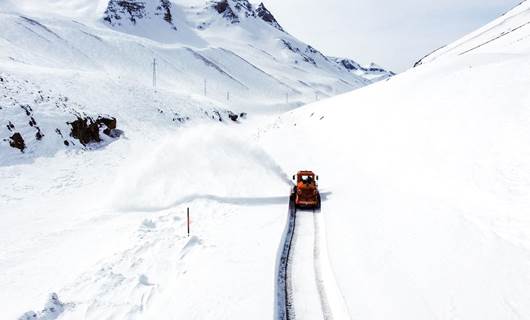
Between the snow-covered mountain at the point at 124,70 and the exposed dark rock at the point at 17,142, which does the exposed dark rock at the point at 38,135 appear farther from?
the exposed dark rock at the point at 17,142

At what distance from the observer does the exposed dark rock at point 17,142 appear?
24125mm

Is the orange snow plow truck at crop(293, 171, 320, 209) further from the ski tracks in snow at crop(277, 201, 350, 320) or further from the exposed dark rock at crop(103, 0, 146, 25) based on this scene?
the exposed dark rock at crop(103, 0, 146, 25)

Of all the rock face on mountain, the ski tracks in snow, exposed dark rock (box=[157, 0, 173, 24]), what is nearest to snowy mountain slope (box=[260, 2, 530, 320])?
the ski tracks in snow

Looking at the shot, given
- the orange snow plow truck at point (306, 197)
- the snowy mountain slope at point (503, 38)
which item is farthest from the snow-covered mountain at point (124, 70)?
the snowy mountain slope at point (503, 38)

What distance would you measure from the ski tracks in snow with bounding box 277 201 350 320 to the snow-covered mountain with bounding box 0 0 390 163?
1769 centimetres

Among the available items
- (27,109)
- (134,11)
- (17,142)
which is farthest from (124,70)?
(17,142)

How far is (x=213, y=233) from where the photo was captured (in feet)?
46.6

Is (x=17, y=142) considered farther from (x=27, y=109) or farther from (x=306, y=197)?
(x=306, y=197)

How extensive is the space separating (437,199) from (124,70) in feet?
313

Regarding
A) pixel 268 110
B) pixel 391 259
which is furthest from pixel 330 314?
pixel 268 110

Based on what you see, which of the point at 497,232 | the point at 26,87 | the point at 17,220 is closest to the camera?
the point at 497,232

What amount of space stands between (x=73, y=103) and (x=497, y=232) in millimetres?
33038

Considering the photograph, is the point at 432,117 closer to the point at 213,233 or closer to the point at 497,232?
the point at 497,232

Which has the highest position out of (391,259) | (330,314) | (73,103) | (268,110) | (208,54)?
(208,54)
